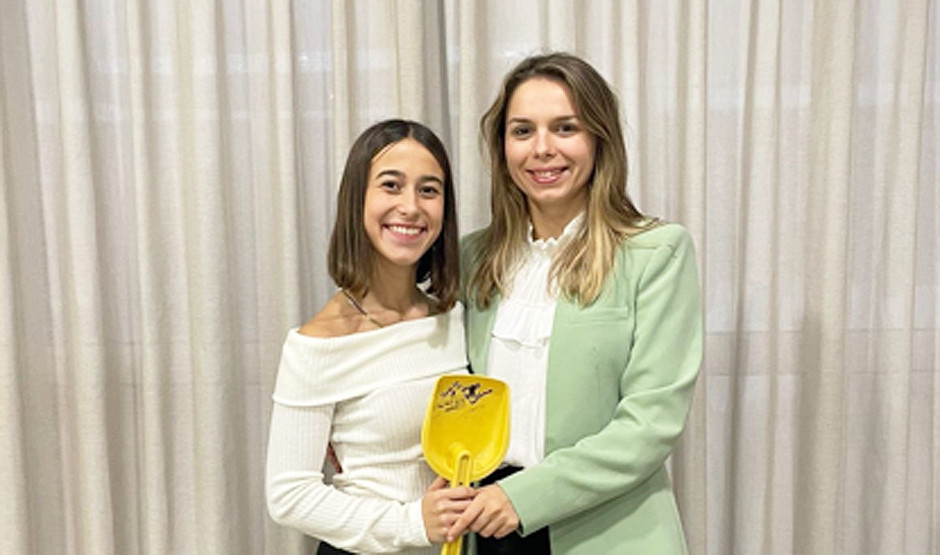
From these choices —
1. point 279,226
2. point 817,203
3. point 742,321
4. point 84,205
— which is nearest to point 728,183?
point 817,203

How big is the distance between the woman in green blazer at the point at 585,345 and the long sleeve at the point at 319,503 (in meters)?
0.12

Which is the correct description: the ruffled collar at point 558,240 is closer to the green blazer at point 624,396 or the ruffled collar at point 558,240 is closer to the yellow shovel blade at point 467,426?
the green blazer at point 624,396

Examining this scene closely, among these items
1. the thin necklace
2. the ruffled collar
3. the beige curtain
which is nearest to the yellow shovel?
the thin necklace

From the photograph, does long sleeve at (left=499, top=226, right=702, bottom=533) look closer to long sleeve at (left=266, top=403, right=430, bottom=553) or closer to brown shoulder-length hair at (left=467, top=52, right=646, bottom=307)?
brown shoulder-length hair at (left=467, top=52, right=646, bottom=307)

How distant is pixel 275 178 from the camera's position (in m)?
1.73

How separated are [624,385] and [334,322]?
463 millimetres

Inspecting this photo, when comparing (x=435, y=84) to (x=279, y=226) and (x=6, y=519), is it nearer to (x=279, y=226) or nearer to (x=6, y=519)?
(x=279, y=226)

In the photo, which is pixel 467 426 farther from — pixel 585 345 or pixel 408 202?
pixel 408 202

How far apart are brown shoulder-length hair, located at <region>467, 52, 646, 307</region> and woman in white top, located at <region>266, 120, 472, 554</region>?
0.14 metres

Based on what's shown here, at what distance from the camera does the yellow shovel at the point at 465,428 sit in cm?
125

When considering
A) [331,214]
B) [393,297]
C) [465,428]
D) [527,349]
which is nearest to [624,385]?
[527,349]

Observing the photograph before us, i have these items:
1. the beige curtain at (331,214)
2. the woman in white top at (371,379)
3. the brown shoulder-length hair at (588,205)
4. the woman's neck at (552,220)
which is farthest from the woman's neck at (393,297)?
the beige curtain at (331,214)

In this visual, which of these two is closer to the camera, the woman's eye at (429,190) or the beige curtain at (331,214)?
the woman's eye at (429,190)

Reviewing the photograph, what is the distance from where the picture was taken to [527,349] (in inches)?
54.1
